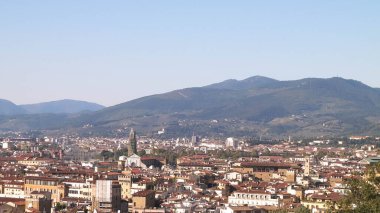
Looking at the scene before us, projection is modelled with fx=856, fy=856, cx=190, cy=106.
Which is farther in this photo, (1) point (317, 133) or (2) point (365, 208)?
(1) point (317, 133)

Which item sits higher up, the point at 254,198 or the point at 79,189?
the point at 79,189

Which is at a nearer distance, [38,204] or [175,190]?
[38,204]

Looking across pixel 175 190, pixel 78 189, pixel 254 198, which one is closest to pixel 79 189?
pixel 78 189

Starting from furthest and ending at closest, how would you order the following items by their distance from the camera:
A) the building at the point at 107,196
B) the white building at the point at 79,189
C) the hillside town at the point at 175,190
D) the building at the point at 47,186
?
1. the building at the point at 47,186
2. the white building at the point at 79,189
3. the building at the point at 107,196
4. the hillside town at the point at 175,190

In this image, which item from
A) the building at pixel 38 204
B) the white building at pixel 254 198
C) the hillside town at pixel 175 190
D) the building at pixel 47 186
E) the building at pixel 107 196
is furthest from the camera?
the building at pixel 47 186

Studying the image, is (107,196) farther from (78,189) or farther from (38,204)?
(78,189)

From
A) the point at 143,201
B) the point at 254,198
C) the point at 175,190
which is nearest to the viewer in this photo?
the point at 143,201

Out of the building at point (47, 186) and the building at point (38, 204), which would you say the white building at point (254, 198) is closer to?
the building at point (38, 204)

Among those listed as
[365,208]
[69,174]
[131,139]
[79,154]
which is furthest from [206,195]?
[79,154]

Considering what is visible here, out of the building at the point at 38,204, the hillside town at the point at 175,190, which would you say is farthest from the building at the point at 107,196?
the building at the point at 38,204

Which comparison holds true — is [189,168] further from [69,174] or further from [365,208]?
[365,208]

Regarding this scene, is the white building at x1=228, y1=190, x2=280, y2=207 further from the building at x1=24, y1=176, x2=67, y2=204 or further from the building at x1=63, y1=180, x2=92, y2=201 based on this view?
the building at x1=24, y1=176, x2=67, y2=204
